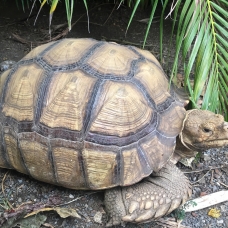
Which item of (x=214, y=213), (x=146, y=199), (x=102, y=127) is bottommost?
(x=214, y=213)

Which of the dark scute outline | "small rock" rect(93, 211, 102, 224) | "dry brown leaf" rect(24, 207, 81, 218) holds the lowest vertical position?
"small rock" rect(93, 211, 102, 224)

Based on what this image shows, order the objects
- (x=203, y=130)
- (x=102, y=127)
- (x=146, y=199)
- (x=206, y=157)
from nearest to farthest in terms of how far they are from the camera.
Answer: (x=102, y=127) → (x=146, y=199) → (x=203, y=130) → (x=206, y=157)

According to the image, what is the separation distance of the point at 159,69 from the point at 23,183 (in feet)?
4.26

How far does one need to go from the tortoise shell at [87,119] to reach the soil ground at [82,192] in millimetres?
170

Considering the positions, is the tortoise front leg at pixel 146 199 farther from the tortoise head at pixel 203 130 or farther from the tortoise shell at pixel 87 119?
the tortoise head at pixel 203 130

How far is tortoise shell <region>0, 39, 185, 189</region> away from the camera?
2404 millimetres

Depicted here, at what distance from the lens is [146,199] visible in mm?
2504

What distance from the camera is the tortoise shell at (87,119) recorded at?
2.40 m

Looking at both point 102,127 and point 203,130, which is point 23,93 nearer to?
point 102,127

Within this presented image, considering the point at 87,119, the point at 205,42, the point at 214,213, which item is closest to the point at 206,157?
the point at 214,213

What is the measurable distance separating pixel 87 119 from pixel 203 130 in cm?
81

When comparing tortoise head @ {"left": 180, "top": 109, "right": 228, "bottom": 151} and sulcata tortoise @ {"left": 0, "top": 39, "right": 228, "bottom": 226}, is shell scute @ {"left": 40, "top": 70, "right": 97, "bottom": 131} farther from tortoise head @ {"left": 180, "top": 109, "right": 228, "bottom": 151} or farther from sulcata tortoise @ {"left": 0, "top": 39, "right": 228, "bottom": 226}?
tortoise head @ {"left": 180, "top": 109, "right": 228, "bottom": 151}

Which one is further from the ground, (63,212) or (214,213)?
(63,212)

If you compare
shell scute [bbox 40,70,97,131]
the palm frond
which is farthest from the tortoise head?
shell scute [bbox 40,70,97,131]
